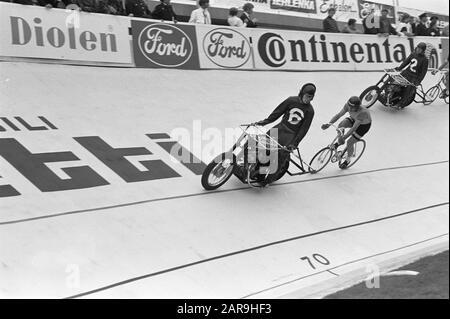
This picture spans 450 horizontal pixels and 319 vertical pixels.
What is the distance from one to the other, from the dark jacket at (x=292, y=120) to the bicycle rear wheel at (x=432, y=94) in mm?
2500

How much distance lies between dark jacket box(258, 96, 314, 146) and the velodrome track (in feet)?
0.94

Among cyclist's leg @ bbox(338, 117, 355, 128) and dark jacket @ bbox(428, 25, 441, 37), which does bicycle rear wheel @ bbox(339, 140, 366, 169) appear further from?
dark jacket @ bbox(428, 25, 441, 37)

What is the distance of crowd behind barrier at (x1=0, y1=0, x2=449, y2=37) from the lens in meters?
6.01

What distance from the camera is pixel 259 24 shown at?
348 inches

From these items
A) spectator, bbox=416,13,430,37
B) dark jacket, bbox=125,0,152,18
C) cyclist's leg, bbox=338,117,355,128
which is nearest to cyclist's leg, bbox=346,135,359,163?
cyclist's leg, bbox=338,117,355,128

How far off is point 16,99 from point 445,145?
6.43m

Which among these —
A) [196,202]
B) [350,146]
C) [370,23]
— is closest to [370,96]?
[350,146]

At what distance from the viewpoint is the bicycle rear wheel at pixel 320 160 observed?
6566 millimetres

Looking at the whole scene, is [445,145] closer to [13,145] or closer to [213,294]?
[213,294]

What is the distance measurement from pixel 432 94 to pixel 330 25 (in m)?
1.80

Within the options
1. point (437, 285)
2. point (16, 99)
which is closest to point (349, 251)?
point (437, 285)

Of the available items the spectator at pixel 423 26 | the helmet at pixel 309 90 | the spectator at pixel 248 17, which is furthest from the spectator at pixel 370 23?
the spectator at pixel 248 17

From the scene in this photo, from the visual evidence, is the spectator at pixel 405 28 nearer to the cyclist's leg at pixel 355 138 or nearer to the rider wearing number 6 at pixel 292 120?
the cyclist's leg at pixel 355 138
